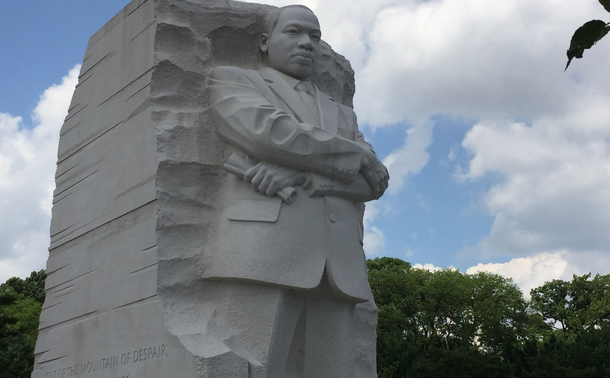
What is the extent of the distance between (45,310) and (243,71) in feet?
8.96

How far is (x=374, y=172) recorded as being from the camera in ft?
16.9

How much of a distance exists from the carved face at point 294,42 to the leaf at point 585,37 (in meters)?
4.18

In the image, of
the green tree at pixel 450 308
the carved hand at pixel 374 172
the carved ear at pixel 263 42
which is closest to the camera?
the carved hand at pixel 374 172

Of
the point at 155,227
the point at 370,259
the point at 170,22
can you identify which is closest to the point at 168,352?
the point at 155,227

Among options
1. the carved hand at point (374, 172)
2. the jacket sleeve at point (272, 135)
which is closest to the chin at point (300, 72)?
the jacket sleeve at point (272, 135)

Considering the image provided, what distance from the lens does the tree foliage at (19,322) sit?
15430mm

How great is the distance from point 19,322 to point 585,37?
24637 millimetres

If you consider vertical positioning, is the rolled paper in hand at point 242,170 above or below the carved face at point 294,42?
below

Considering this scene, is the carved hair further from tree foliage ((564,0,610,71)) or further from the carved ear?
tree foliage ((564,0,610,71))

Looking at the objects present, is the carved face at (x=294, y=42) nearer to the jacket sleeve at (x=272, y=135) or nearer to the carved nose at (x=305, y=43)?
the carved nose at (x=305, y=43)

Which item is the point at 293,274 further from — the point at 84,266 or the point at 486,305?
the point at 486,305

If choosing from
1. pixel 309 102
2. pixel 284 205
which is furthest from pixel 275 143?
pixel 309 102

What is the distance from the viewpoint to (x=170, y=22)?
198 inches

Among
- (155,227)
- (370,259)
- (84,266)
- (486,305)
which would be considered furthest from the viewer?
(370,259)
